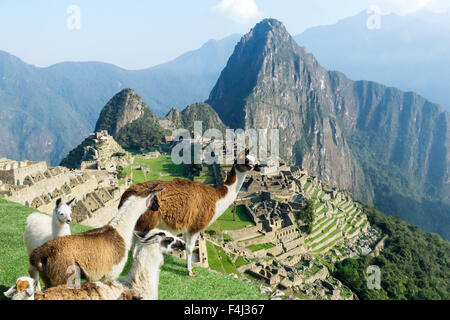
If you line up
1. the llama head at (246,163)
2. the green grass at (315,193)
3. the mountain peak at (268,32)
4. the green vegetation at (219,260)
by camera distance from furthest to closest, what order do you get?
the mountain peak at (268,32)
the green grass at (315,193)
the green vegetation at (219,260)
the llama head at (246,163)

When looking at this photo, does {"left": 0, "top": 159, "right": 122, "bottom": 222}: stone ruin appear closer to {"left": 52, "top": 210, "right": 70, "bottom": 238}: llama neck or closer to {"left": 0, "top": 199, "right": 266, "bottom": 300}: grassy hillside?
{"left": 0, "top": 199, "right": 266, "bottom": 300}: grassy hillside

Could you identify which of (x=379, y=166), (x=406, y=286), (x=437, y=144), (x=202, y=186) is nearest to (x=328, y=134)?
(x=379, y=166)

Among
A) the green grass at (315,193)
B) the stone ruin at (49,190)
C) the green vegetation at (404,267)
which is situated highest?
the stone ruin at (49,190)

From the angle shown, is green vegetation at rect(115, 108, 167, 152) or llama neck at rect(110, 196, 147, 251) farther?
green vegetation at rect(115, 108, 167, 152)

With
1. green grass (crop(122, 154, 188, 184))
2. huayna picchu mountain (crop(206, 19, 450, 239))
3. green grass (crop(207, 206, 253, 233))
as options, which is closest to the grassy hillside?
green grass (crop(207, 206, 253, 233))

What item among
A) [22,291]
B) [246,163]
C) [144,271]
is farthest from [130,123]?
[22,291]

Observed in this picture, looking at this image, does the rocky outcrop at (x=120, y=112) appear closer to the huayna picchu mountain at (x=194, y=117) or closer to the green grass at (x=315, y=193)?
the huayna picchu mountain at (x=194, y=117)

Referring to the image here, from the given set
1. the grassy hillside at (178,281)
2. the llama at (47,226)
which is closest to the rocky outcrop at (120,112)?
the grassy hillside at (178,281)
